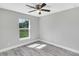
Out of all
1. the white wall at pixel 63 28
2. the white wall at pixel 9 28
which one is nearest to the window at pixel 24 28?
the white wall at pixel 9 28

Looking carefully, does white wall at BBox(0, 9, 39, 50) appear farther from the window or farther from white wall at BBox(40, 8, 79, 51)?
white wall at BBox(40, 8, 79, 51)

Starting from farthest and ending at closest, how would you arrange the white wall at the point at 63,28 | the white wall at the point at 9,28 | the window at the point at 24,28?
the window at the point at 24,28 → the white wall at the point at 9,28 → the white wall at the point at 63,28

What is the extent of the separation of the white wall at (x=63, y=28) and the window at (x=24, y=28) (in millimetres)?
1315

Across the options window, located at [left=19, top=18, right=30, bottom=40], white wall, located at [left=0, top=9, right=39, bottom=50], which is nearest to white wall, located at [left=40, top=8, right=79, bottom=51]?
window, located at [left=19, top=18, right=30, bottom=40]

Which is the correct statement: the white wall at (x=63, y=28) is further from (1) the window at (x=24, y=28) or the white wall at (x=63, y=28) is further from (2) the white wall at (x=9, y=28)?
(2) the white wall at (x=9, y=28)

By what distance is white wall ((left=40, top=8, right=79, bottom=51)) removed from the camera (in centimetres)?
342

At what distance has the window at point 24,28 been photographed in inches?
182

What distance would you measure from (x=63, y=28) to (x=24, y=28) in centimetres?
259

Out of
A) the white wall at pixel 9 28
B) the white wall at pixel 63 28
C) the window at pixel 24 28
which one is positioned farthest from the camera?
the window at pixel 24 28

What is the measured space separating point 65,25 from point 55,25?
2.46ft

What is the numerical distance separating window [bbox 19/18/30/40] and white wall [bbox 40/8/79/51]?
51.8 inches

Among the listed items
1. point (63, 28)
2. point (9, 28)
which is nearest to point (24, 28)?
point (9, 28)

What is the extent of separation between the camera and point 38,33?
586 centimetres

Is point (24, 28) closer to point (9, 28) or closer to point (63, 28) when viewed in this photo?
point (9, 28)
